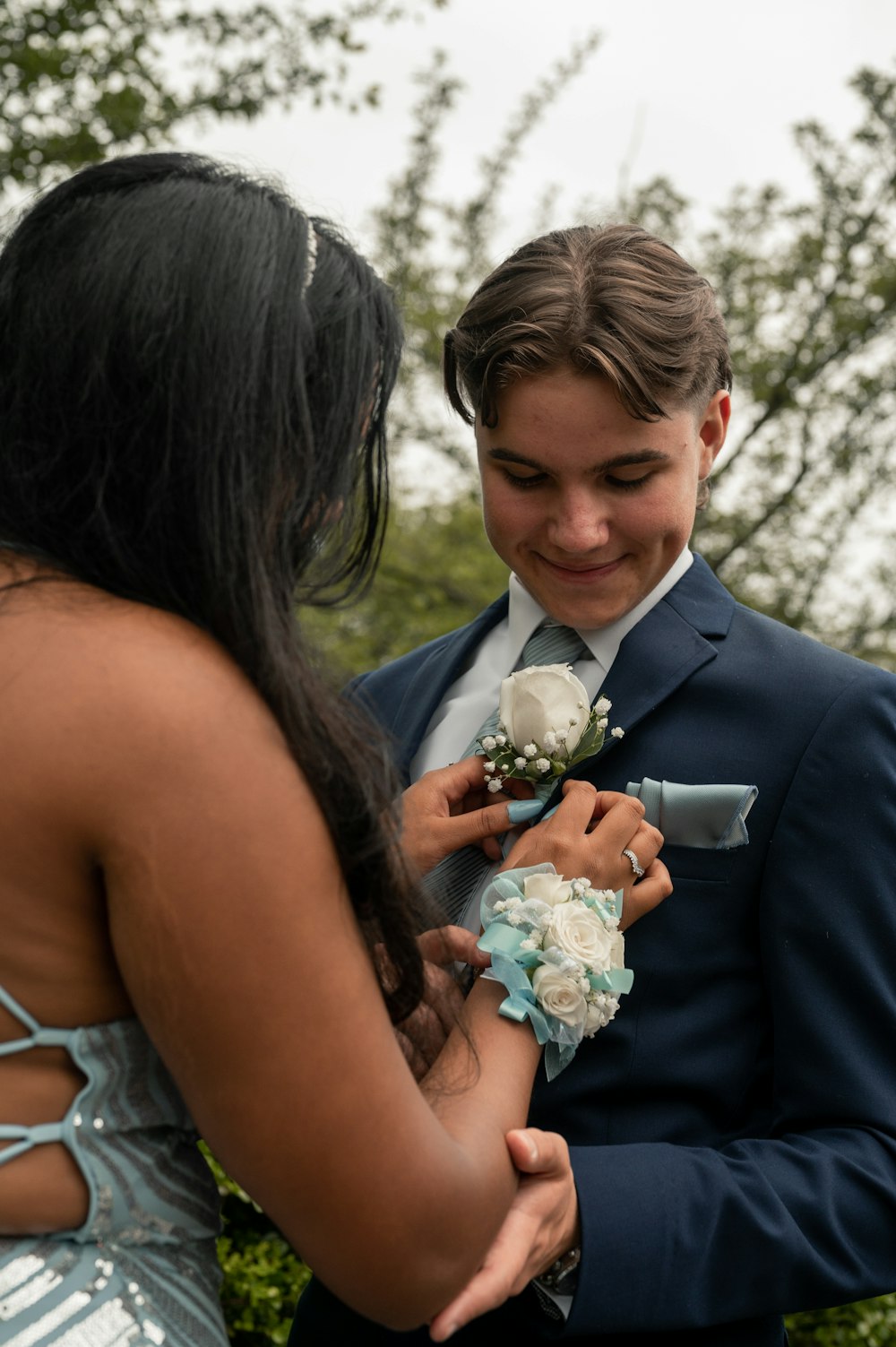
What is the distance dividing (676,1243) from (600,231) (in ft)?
6.76

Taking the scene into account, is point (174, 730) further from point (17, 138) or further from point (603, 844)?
point (17, 138)

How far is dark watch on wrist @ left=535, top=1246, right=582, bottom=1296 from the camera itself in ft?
7.95

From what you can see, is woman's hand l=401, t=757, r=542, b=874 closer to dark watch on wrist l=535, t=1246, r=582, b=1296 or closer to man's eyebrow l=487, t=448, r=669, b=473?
man's eyebrow l=487, t=448, r=669, b=473

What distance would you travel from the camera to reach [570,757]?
271 cm

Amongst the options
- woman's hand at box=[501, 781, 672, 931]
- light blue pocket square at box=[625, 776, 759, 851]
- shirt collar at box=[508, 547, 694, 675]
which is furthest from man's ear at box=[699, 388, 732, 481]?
woman's hand at box=[501, 781, 672, 931]

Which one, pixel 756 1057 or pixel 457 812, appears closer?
pixel 756 1057

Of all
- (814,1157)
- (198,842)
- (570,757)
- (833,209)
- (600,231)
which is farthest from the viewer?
(833,209)

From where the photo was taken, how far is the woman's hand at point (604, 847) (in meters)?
2.46

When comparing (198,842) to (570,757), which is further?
(570,757)

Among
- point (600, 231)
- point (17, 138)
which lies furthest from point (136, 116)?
point (600, 231)

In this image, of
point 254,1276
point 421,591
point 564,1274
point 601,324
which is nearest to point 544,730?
point 601,324

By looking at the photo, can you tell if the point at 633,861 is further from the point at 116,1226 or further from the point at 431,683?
the point at 116,1226

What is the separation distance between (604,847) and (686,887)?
11.2 inches

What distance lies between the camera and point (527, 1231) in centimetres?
222
